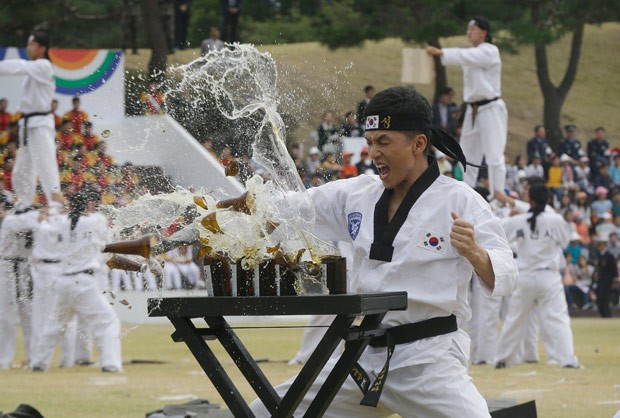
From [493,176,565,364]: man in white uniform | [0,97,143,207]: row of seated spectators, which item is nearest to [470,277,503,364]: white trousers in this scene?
[493,176,565,364]: man in white uniform

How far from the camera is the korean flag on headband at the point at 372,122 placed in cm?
485

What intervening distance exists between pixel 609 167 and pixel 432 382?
77.7 feet

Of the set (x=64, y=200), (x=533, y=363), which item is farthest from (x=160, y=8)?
(x=533, y=363)

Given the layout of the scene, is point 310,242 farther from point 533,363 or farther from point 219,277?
point 533,363

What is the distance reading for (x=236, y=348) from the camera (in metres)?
4.41

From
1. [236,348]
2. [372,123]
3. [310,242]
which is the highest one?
[372,123]

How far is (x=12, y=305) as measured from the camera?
12.8 m

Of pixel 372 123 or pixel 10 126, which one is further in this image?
pixel 10 126

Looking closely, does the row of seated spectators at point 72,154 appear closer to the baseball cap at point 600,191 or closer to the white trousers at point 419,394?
the white trousers at point 419,394

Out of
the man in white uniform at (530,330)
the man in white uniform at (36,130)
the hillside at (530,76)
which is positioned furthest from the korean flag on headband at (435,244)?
the hillside at (530,76)

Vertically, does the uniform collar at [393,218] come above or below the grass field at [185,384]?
above

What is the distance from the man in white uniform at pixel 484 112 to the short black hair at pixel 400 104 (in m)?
7.49

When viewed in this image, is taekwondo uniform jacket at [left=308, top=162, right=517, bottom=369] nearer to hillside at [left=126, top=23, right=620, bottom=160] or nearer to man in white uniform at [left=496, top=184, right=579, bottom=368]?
man in white uniform at [left=496, top=184, right=579, bottom=368]

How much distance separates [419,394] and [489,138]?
8206 mm
